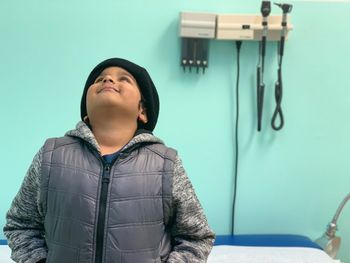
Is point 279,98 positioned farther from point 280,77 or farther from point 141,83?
point 141,83

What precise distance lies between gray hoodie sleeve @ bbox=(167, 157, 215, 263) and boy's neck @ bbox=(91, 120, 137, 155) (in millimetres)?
149

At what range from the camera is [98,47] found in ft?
5.80

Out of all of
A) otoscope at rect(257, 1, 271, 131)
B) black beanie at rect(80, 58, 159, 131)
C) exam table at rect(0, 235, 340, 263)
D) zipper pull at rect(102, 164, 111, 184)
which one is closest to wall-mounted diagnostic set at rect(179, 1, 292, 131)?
otoscope at rect(257, 1, 271, 131)

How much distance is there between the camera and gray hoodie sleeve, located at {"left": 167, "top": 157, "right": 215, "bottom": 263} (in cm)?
96

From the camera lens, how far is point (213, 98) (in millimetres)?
1822

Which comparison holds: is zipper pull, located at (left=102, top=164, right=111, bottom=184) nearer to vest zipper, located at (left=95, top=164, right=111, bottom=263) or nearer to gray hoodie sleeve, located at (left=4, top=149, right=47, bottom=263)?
vest zipper, located at (left=95, top=164, right=111, bottom=263)

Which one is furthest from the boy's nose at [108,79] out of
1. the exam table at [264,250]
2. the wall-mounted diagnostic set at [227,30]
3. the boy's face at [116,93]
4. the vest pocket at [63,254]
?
the exam table at [264,250]

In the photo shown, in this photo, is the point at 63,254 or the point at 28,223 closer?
the point at 63,254

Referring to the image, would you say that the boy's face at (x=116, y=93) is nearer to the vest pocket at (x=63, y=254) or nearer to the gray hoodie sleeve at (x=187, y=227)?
the gray hoodie sleeve at (x=187, y=227)

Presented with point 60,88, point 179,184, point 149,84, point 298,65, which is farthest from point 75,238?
point 298,65

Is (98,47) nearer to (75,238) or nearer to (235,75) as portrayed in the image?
(235,75)

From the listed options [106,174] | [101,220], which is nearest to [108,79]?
[106,174]

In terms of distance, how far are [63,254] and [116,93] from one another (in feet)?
1.31

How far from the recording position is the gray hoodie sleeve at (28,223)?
3.13 ft
